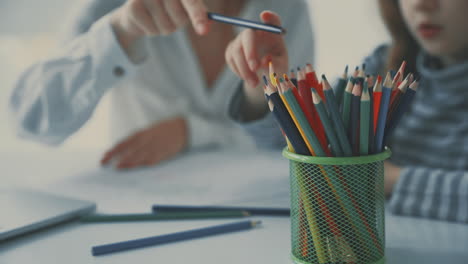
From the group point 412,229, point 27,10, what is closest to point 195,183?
point 412,229

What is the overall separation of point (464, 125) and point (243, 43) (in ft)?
1.11

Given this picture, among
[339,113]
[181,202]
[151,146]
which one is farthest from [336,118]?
[151,146]

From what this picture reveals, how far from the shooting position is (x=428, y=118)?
2.10ft

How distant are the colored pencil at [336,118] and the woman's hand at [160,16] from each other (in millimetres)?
179

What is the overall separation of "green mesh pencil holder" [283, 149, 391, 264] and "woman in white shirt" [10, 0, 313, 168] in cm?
15

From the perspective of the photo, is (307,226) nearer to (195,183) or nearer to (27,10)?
(195,183)

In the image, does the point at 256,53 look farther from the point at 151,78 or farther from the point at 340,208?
the point at 151,78

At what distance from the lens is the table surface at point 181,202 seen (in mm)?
377

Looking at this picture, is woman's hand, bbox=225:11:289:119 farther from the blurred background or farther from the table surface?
the blurred background

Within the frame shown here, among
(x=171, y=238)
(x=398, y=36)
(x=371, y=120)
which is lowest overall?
(x=171, y=238)

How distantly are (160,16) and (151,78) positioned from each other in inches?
17.0

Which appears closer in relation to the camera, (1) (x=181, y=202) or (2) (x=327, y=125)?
(2) (x=327, y=125)

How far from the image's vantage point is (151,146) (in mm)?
753

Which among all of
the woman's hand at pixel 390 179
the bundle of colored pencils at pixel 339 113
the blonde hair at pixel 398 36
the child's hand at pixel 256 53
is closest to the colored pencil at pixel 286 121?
the bundle of colored pencils at pixel 339 113
